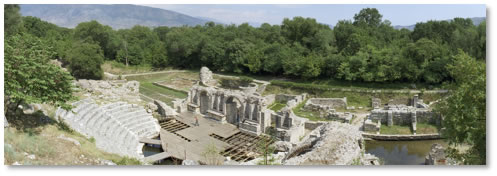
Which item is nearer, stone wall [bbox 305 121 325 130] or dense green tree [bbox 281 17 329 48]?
stone wall [bbox 305 121 325 130]

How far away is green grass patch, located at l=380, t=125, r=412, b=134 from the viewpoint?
23.5 m

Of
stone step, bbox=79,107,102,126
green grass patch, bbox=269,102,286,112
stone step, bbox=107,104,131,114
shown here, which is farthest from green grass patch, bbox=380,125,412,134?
stone step, bbox=79,107,102,126

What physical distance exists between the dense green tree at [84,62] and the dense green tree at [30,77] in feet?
102

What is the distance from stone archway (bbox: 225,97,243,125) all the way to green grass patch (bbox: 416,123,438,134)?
466 inches

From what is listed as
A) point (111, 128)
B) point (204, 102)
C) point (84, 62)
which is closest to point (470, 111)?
point (111, 128)

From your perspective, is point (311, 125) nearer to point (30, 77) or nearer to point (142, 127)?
point (142, 127)

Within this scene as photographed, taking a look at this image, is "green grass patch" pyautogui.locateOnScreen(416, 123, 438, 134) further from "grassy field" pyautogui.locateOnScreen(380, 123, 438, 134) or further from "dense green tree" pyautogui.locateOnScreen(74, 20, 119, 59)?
"dense green tree" pyautogui.locateOnScreen(74, 20, 119, 59)

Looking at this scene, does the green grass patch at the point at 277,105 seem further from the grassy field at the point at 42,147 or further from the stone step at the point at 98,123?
the grassy field at the point at 42,147

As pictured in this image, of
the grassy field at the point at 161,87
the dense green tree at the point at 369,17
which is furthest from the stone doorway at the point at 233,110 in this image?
the dense green tree at the point at 369,17

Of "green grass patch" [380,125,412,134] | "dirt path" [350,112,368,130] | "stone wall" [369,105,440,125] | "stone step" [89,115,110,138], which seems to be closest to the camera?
"stone step" [89,115,110,138]

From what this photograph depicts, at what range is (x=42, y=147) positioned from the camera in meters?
11.8

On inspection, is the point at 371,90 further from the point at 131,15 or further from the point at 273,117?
the point at 131,15

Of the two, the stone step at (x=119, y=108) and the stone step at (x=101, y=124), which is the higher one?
the stone step at (x=119, y=108)

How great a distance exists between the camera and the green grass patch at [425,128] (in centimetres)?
2317
